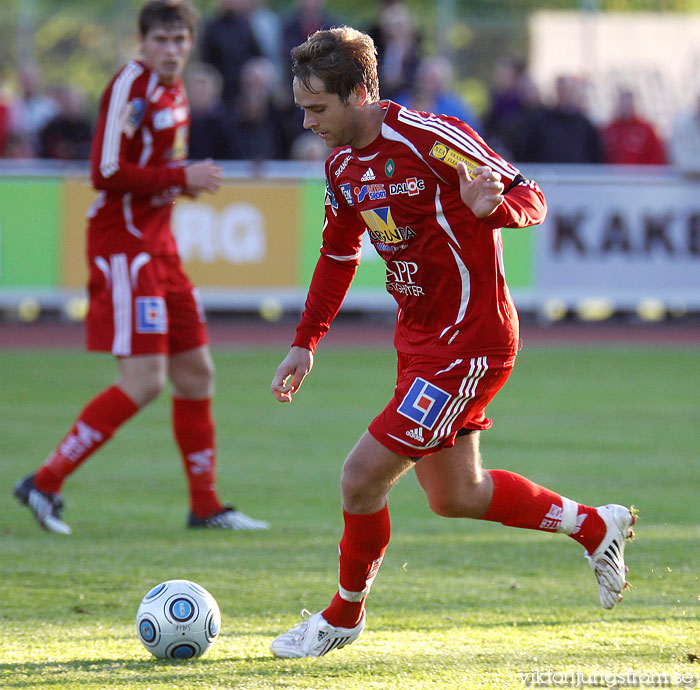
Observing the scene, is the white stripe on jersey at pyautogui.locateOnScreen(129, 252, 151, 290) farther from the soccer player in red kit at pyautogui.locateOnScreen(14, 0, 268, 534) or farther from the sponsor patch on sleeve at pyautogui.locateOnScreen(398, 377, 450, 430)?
the sponsor patch on sleeve at pyautogui.locateOnScreen(398, 377, 450, 430)

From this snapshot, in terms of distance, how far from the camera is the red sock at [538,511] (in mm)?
4594

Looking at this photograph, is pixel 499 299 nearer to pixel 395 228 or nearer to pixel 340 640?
pixel 395 228

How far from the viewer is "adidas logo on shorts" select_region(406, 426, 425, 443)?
13.8ft

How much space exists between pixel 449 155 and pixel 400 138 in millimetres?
180

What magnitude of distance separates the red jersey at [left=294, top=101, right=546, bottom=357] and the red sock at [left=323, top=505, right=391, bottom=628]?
59cm

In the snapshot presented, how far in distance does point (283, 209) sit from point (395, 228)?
32.6 ft

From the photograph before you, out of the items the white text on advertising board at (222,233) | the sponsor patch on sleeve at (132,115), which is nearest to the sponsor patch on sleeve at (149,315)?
the sponsor patch on sleeve at (132,115)

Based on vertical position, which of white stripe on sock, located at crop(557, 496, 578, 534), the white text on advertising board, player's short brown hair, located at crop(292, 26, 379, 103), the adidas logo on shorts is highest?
player's short brown hair, located at crop(292, 26, 379, 103)

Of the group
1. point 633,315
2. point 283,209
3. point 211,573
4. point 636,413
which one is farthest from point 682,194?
point 211,573

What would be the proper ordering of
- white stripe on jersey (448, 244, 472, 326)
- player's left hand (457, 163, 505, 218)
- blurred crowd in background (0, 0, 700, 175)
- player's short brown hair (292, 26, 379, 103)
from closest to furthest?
player's left hand (457, 163, 505, 218) < player's short brown hair (292, 26, 379, 103) < white stripe on jersey (448, 244, 472, 326) < blurred crowd in background (0, 0, 700, 175)

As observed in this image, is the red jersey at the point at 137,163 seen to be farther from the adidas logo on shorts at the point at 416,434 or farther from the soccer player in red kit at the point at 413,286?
the adidas logo on shorts at the point at 416,434

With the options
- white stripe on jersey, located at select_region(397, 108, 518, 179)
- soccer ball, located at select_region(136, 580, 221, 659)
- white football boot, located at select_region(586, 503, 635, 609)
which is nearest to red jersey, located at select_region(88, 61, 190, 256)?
white stripe on jersey, located at select_region(397, 108, 518, 179)

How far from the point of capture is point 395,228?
171 inches

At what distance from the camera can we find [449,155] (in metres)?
4.22
